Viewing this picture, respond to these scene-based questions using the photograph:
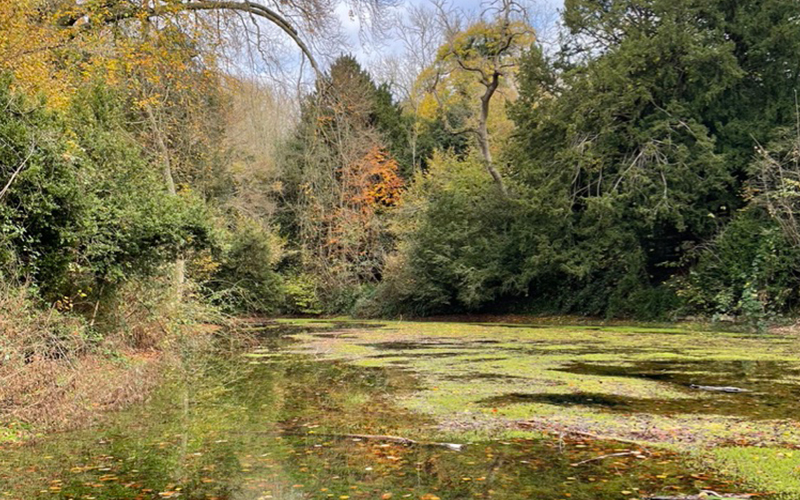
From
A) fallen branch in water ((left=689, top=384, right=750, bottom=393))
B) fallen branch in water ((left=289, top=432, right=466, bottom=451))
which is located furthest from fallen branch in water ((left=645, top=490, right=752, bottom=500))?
fallen branch in water ((left=689, top=384, right=750, bottom=393))

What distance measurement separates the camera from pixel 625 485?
3.94 m

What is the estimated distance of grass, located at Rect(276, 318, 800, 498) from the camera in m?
5.00

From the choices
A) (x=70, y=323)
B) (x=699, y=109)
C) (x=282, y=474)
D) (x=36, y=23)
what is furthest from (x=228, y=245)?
(x=699, y=109)

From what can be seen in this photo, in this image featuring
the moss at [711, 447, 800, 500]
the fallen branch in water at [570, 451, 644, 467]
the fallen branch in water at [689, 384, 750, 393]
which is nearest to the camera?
the moss at [711, 447, 800, 500]

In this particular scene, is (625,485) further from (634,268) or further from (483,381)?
(634,268)

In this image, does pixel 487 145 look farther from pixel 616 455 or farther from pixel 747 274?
pixel 616 455

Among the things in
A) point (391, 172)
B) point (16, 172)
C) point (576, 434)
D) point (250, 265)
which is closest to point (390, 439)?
point (576, 434)

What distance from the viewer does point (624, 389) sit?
7445 mm

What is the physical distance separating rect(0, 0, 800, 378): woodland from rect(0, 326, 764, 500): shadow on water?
5.99 ft

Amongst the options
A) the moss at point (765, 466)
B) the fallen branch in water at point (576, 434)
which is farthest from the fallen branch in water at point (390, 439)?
the moss at point (765, 466)

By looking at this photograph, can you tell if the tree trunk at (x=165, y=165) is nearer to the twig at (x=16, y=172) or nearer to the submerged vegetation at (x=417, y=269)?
the submerged vegetation at (x=417, y=269)

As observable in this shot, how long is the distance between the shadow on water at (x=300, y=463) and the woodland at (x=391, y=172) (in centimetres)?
183

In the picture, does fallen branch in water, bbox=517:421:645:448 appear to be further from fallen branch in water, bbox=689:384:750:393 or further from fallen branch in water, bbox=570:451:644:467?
fallen branch in water, bbox=689:384:750:393

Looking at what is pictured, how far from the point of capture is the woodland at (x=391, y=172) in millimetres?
8914
